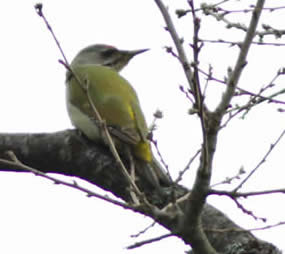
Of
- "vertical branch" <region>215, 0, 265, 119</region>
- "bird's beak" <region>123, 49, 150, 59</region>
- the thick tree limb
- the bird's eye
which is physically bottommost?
"vertical branch" <region>215, 0, 265, 119</region>

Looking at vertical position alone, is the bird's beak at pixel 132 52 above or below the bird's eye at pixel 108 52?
below

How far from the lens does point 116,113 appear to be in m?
6.51

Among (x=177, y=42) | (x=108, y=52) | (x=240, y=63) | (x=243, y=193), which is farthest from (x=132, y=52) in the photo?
(x=240, y=63)

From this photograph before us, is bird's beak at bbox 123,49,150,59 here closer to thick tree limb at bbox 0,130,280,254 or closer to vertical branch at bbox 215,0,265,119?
thick tree limb at bbox 0,130,280,254

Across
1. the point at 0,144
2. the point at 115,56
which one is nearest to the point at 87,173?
the point at 0,144

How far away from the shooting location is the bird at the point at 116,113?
5.75 metres

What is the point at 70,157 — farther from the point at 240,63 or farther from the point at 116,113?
the point at 240,63

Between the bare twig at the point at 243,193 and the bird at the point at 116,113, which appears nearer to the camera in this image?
the bare twig at the point at 243,193

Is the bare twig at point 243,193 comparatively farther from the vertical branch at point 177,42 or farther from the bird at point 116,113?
the bird at point 116,113

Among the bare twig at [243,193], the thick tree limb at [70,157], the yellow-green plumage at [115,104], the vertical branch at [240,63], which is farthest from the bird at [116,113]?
the vertical branch at [240,63]

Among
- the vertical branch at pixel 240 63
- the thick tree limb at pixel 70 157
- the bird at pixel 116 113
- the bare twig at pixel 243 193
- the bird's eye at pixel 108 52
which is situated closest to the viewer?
the vertical branch at pixel 240 63

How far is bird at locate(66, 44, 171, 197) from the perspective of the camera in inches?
226

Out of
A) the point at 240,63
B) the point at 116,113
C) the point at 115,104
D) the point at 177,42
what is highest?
the point at 115,104

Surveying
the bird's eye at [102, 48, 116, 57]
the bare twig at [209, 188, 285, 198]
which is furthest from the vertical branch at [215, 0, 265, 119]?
the bird's eye at [102, 48, 116, 57]
